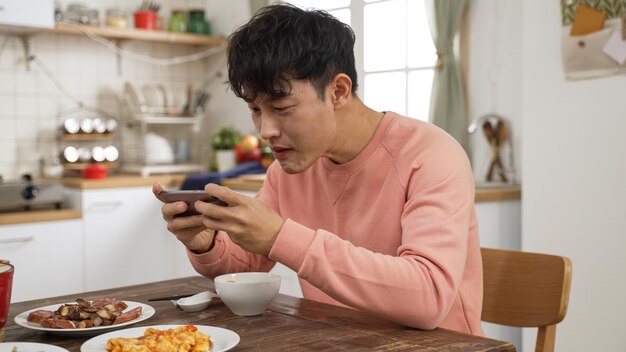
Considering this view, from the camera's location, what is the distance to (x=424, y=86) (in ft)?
11.9

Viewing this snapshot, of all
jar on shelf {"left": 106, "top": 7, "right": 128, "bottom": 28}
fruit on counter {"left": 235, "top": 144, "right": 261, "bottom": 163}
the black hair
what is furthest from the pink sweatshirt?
jar on shelf {"left": 106, "top": 7, "right": 128, "bottom": 28}

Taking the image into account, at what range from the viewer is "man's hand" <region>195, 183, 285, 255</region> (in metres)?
1.28

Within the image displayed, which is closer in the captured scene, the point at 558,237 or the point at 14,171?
the point at 558,237

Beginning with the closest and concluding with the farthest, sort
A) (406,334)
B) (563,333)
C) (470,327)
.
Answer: (406,334)
(470,327)
(563,333)

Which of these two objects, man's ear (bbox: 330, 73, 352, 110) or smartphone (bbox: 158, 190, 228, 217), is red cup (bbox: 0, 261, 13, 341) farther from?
man's ear (bbox: 330, 73, 352, 110)

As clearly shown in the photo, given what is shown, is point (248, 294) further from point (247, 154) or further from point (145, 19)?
point (145, 19)

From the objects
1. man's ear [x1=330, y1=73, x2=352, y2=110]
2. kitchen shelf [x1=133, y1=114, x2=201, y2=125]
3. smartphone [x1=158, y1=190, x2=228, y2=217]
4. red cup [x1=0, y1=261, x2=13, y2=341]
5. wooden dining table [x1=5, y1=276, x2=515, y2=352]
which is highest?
man's ear [x1=330, y1=73, x2=352, y2=110]

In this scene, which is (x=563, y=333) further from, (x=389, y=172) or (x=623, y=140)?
(x=389, y=172)

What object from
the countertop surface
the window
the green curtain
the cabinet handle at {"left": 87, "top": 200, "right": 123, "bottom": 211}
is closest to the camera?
the countertop surface

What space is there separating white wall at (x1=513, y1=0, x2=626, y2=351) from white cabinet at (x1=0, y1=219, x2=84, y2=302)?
2102 mm

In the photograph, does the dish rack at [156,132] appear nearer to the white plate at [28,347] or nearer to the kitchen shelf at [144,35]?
the kitchen shelf at [144,35]

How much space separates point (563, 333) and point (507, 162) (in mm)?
828

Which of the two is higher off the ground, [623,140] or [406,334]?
[623,140]

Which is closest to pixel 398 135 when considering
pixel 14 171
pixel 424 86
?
pixel 424 86
